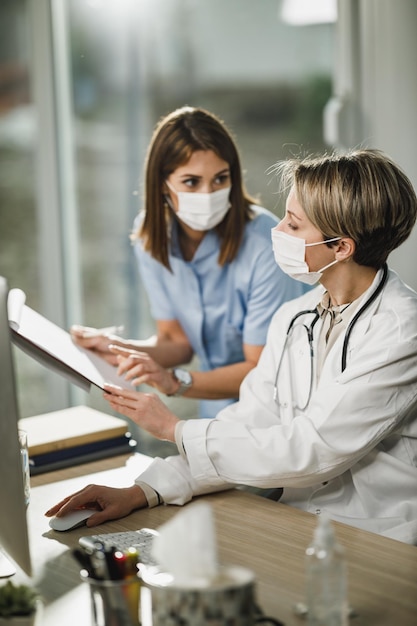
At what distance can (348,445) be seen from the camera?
160 centimetres

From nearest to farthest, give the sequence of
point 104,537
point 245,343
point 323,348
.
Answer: point 104,537 → point 323,348 → point 245,343

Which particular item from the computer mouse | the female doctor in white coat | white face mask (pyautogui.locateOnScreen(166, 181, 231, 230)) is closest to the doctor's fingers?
the female doctor in white coat

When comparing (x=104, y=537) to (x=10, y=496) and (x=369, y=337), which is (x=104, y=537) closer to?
(x=10, y=496)

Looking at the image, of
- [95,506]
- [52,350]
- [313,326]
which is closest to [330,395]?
[313,326]

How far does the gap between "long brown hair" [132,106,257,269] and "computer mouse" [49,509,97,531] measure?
103 cm

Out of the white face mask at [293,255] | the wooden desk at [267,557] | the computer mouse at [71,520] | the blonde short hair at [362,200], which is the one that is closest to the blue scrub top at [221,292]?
the white face mask at [293,255]

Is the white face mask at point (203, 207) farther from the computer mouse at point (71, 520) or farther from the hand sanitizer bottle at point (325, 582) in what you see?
the hand sanitizer bottle at point (325, 582)

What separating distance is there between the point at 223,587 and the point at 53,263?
2937 mm

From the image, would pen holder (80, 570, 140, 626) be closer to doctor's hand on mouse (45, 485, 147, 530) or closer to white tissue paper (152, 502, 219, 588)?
white tissue paper (152, 502, 219, 588)

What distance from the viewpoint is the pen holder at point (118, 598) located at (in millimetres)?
1108

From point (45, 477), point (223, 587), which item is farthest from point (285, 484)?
point (223, 587)

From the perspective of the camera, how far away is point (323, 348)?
1827mm

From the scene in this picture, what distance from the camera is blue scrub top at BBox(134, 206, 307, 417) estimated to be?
2410mm

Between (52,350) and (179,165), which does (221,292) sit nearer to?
(179,165)
